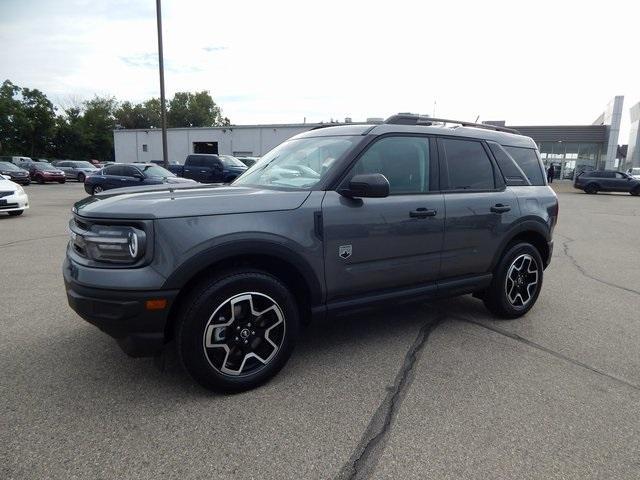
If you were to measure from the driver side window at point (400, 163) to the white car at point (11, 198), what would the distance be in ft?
38.2

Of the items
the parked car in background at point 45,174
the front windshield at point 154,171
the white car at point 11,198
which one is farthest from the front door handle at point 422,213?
the parked car in background at point 45,174

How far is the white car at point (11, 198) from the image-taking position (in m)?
11.6

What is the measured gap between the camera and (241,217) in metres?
2.89

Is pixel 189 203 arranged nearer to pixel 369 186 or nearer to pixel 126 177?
pixel 369 186

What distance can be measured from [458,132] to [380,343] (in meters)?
2.04

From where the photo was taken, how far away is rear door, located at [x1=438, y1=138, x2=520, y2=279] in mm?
3898

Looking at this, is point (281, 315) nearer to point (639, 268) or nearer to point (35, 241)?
point (639, 268)

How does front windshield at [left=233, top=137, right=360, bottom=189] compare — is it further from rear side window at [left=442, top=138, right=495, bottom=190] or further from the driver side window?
rear side window at [left=442, top=138, right=495, bottom=190]

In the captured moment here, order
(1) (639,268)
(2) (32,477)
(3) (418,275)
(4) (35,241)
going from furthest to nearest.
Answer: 1. (4) (35,241)
2. (1) (639,268)
3. (3) (418,275)
4. (2) (32,477)

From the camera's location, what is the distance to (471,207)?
13.1 feet

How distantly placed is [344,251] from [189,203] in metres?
1.13

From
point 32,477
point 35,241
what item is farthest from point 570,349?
point 35,241

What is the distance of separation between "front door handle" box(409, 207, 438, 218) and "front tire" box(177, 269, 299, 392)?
46.5 inches

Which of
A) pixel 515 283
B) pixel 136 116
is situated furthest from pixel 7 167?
pixel 136 116
